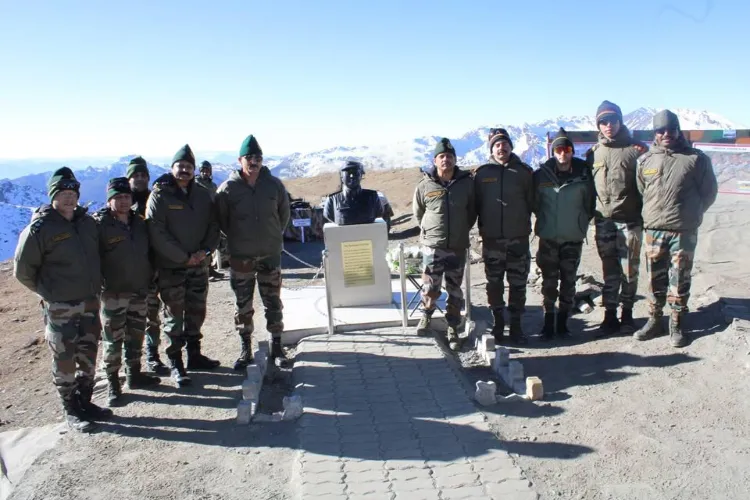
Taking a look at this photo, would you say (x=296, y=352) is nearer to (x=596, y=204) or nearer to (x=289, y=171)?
(x=596, y=204)

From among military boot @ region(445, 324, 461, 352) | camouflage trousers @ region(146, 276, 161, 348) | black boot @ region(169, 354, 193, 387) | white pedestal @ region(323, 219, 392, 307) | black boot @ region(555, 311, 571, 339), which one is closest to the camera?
black boot @ region(169, 354, 193, 387)

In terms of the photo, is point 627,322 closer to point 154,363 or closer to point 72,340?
point 154,363

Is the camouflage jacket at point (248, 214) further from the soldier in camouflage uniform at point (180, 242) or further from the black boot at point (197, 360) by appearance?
the black boot at point (197, 360)

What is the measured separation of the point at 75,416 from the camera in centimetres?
477

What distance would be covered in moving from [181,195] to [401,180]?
26049 mm

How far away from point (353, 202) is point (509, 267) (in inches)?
75.7

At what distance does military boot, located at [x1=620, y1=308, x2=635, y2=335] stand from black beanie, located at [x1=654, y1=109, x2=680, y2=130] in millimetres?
1957

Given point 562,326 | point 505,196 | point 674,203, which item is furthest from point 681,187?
point 562,326

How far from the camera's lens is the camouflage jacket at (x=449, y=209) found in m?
5.82

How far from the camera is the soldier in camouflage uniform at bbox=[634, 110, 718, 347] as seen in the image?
5406 mm

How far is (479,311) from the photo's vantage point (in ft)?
26.0

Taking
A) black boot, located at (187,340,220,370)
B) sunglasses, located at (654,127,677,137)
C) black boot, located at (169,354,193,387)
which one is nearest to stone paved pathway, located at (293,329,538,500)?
black boot, located at (187,340,220,370)

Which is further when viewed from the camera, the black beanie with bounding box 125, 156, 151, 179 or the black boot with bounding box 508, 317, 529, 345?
the black boot with bounding box 508, 317, 529, 345

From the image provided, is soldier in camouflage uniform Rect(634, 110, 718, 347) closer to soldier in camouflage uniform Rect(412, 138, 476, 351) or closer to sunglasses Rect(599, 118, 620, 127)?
sunglasses Rect(599, 118, 620, 127)
